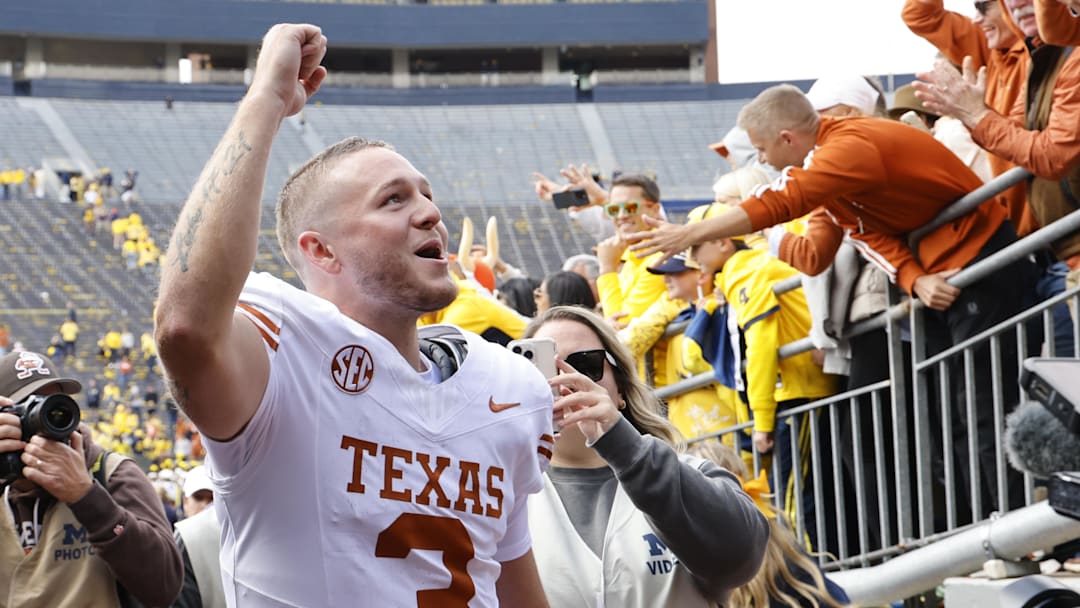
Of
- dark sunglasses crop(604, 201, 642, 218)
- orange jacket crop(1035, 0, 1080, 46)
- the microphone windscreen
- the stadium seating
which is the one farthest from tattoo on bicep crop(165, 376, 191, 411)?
the stadium seating

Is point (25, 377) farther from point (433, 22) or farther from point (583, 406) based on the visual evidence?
point (433, 22)

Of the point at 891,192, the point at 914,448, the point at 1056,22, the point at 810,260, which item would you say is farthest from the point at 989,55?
the point at 914,448

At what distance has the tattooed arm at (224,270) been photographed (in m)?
1.75

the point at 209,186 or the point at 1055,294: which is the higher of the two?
the point at 209,186

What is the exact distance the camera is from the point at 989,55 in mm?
5410

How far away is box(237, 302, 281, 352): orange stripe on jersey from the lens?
6.44ft

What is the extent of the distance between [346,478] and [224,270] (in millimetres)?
385

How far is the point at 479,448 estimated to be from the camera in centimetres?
214

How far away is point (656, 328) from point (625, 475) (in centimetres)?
380

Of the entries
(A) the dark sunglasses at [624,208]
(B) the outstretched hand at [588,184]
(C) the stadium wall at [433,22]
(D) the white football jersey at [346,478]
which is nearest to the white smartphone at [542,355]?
(D) the white football jersey at [346,478]

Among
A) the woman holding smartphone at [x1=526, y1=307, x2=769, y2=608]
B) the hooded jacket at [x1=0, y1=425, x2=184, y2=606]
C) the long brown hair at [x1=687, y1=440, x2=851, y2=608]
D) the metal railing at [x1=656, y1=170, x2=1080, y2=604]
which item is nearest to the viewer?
the woman holding smartphone at [x1=526, y1=307, x2=769, y2=608]

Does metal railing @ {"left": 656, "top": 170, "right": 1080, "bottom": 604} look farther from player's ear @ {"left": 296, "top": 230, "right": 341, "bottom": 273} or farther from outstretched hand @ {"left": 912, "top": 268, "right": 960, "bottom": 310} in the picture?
player's ear @ {"left": 296, "top": 230, "right": 341, "bottom": 273}

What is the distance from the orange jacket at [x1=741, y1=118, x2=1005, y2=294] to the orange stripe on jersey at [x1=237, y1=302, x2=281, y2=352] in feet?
9.43

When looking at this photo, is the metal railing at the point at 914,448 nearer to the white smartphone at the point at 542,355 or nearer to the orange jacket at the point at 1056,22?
the orange jacket at the point at 1056,22
